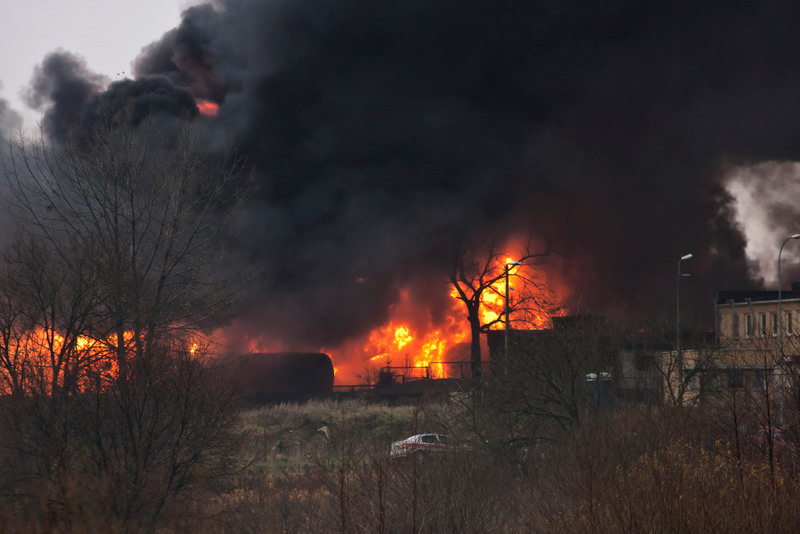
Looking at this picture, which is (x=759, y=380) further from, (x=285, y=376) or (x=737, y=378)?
(x=285, y=376)

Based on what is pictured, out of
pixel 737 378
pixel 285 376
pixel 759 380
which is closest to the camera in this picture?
pixel 759 380

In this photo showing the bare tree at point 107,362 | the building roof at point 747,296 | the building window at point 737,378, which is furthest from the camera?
the building roof at point 747,296

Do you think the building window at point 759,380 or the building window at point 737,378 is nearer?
the building window at point 759,380

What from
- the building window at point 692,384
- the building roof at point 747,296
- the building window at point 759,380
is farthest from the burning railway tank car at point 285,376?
the building roof at point 747,296

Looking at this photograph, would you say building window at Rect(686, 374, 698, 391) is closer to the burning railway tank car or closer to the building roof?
the burning railway tank car

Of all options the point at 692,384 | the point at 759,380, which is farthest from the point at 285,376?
the point at 759,380

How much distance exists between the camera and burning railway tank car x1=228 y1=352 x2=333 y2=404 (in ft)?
132

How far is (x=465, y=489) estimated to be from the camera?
13789 millimetres

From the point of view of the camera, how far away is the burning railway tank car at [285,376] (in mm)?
40312

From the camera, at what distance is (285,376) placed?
4109 centimetres

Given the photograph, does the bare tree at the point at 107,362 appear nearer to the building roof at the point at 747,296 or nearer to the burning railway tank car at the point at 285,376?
the burning railway tank car at the point at 285,376

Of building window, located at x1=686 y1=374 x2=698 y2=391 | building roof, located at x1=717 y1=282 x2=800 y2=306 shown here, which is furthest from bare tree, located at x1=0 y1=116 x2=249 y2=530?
building roof, located at x1=717 y1=282 x2=800 y2=306

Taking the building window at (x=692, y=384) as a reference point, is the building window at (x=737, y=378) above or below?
above

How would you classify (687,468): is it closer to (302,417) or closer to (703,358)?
(703,358)
